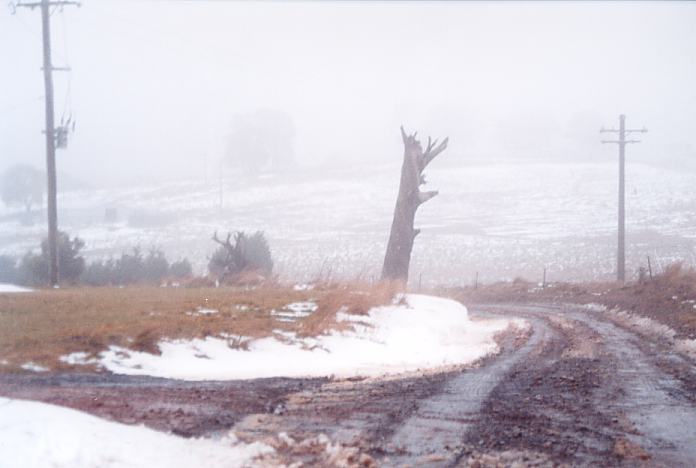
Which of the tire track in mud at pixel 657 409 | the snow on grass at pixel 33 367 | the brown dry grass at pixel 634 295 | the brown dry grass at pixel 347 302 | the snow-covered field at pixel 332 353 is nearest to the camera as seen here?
the tire track in mud at pixel 657 409

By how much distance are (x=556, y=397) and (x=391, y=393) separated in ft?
6.12

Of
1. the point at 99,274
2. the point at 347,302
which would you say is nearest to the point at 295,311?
the point at 347,302

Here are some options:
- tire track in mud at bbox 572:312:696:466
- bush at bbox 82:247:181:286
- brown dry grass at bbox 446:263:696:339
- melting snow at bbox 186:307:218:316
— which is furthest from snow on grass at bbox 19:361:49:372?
bush at bbox 82:247:181:286

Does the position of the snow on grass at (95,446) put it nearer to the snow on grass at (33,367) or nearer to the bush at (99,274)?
the snow on grass at (33,367)

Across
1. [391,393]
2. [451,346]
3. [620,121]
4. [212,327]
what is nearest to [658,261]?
[620,121]

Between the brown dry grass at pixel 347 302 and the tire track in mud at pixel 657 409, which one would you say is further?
the brown dry grass at pixel 347 302

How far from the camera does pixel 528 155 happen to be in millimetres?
103250

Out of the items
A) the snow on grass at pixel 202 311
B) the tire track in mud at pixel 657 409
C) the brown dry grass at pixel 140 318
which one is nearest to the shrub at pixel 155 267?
the brown dry grass at pixel 140 318

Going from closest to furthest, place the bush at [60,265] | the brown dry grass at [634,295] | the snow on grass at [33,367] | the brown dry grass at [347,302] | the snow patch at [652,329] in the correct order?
the snow on grass at [33,367]
the snow patch at [652,329]
the brown dry grass at [347,302]
the brown dry grass at [634,295]
the bush at [60,265]

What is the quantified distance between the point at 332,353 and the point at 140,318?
3.33 meters

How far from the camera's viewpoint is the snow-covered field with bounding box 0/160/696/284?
49.6 m

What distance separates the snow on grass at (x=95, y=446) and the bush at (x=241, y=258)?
949 inches

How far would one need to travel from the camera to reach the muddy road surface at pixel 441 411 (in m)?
7.66

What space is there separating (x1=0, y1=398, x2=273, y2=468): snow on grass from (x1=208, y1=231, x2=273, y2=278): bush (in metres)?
24.1
